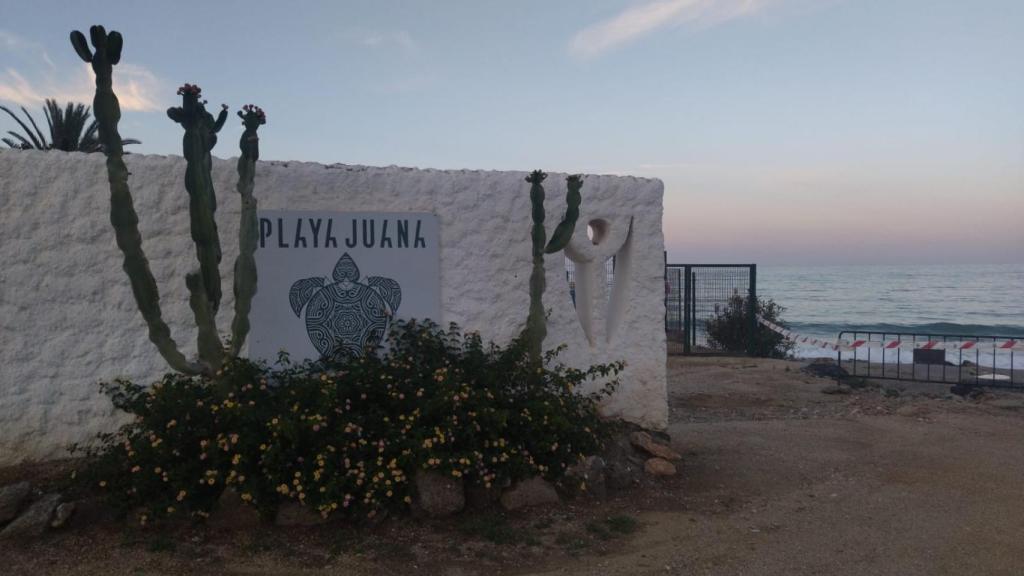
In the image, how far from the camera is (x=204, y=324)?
5.94m

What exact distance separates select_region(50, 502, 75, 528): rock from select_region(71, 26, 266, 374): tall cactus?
3.65ft

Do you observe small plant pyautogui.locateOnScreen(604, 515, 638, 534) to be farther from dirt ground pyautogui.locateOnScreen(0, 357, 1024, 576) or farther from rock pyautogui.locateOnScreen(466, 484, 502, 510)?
rock pyautogui.locateOnScreen(466, 484, 502, 510)

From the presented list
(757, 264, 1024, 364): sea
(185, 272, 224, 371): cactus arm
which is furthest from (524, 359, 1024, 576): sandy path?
(757, 264, 1024, 364): sea

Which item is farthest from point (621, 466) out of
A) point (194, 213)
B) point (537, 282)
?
point (194, 213)

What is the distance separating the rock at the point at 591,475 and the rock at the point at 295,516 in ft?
6.32

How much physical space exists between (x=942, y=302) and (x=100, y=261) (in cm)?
4896

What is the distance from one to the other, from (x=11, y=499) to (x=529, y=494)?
3.42m

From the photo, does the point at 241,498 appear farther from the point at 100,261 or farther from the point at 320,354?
the point at 100,261

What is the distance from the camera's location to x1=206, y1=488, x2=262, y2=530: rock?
5.57 metres

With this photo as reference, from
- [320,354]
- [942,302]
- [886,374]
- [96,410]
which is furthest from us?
[942,302]

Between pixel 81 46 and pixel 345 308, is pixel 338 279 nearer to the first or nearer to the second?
pixel 345 308

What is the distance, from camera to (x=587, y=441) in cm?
664

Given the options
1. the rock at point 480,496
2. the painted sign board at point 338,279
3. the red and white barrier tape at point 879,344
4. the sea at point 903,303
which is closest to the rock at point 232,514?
the rock at point 480,496

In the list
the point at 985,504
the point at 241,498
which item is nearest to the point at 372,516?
the point at 241,498
